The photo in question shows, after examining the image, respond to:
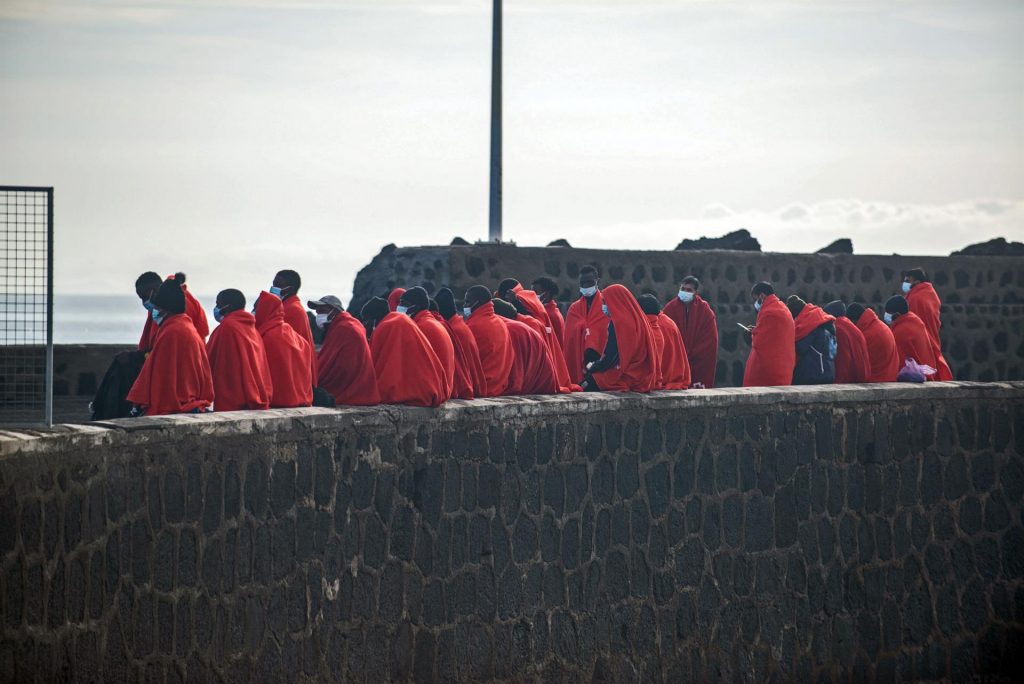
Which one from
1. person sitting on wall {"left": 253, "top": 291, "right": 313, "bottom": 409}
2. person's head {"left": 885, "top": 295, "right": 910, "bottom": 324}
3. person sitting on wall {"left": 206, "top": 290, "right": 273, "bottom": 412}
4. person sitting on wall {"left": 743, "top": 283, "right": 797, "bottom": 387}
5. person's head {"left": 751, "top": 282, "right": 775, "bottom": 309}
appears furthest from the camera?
person's head {"left": 885, "top": 295, "right": 910, "bottom": 324}

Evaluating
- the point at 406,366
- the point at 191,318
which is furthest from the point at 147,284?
the point at 406,366

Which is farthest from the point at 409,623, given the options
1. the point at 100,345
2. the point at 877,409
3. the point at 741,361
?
the point at 741,361

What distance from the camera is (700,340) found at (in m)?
14.7

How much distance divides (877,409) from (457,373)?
3481mm

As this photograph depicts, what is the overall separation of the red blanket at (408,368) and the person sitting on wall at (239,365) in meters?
0.65

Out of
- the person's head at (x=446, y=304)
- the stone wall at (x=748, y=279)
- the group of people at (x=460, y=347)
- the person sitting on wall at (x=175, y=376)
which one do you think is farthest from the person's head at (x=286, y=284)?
the stone wall at (x=748, y=279)

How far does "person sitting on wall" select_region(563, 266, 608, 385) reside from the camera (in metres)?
11.9

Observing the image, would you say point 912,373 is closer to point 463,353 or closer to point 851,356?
point 851,356

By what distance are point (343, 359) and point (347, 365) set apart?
59 millimetres

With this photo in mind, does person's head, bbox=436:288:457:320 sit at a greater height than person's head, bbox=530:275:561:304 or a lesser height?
lesser

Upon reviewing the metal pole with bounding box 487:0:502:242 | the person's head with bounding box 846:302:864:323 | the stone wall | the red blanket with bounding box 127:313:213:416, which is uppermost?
the metal pole with bounding box 487:0:502:242

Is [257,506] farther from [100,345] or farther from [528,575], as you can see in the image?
[100,345]

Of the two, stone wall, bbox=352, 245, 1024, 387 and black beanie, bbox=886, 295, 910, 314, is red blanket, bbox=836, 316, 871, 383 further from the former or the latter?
stone wall, bbox=352, 245, 1024, 387

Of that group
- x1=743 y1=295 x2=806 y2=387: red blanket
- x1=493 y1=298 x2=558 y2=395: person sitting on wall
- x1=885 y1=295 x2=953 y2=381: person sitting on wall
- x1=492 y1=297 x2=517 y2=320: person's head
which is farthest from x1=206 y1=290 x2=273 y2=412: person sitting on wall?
x1=885 y1=295 x2=953 y2=381: person sitting on wall
